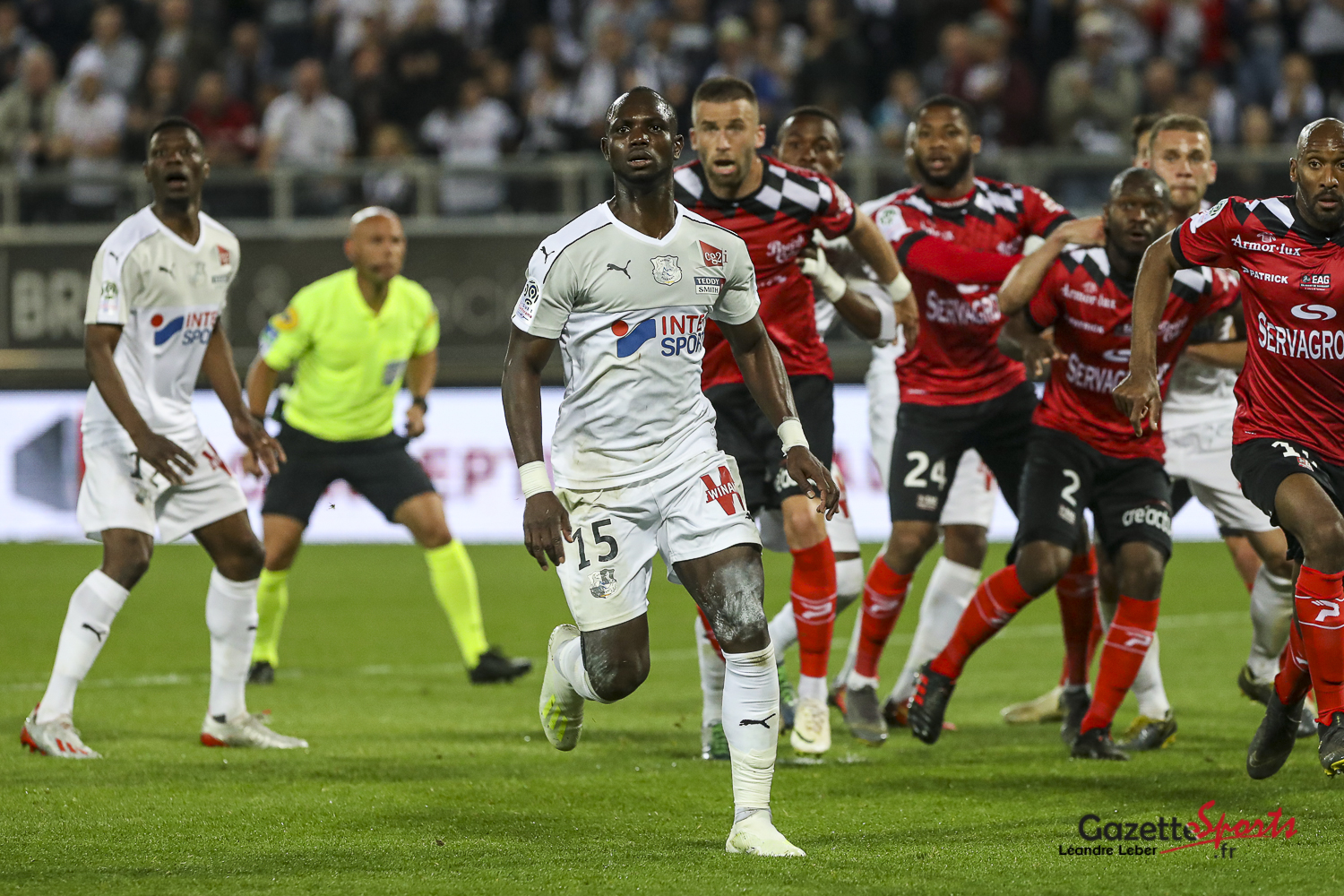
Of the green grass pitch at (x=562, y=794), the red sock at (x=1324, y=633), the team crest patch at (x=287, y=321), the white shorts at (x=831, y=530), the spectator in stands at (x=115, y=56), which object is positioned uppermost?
the spectator in stands at (x=115, y=56)

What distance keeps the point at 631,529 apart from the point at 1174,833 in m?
1.94

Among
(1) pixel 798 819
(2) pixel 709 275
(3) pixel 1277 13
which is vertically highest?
(3) pixel 1277 13

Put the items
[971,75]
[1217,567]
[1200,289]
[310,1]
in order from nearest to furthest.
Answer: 1. [1200,289]
2. [1217,567]
3. [971,75]
4. [310,1]

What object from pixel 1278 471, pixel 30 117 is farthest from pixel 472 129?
pixel 1278 471

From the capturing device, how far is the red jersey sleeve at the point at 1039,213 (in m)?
8.05

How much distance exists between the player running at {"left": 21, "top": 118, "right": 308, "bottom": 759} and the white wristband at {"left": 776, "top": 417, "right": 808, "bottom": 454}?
2.68 m

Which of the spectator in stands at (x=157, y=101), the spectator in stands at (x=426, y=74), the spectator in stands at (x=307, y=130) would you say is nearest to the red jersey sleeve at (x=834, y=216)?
the spectator in stands at (x=307, y=130)

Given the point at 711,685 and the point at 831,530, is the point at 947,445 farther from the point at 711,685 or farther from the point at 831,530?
the point at 711,685

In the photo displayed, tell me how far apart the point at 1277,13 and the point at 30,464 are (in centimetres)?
1246

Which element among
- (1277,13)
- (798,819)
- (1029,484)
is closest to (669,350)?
(798,819)

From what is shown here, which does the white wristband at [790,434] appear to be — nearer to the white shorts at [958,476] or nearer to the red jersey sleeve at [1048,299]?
the red jersey sleeve at [1048,299]

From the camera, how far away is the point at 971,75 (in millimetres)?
17125

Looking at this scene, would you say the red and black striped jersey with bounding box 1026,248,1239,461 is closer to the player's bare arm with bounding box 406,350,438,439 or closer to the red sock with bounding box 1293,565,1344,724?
the red sock with bounding box 1293,565,1344,724

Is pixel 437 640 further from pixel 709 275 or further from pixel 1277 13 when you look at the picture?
pixel 1277 13
